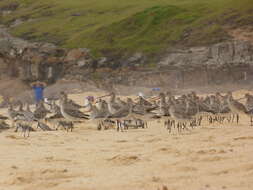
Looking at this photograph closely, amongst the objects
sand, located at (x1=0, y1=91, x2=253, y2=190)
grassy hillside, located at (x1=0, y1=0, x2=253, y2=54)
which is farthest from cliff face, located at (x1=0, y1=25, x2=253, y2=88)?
sand, located at (x1=0, y1=91, x2=253, y2=190)

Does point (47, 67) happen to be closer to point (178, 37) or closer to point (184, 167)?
point (178, 37)

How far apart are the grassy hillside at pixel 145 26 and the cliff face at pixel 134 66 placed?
6.40 feet

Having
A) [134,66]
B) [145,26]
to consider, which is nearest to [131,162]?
[134,66]

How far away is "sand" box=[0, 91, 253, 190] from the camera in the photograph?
7.59 metres

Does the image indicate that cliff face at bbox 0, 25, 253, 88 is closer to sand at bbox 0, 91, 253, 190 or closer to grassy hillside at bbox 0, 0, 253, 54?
grassy hillside at bbox 0, 0, 253, 54

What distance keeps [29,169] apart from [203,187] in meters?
3.51

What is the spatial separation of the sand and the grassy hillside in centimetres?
3483

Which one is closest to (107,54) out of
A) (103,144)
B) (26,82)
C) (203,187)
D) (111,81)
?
(111,81)

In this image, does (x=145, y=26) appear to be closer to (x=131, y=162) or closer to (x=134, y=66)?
(x=134, y=66)

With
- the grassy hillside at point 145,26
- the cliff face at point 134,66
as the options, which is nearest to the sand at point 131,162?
the cliff face at point 134,66

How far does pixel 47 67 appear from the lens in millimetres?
47594

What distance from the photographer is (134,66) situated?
46.9 m

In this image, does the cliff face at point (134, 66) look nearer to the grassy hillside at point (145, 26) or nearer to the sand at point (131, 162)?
the grassy hillside at point (145, 26)

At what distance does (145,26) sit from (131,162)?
4715cm
